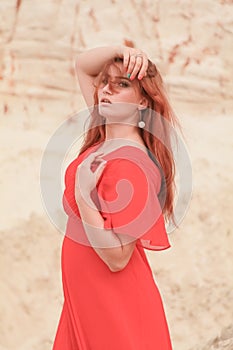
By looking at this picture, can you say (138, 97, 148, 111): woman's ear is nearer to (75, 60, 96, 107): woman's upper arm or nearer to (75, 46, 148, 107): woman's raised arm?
(75, 46, 148, 107): woman's raised arm

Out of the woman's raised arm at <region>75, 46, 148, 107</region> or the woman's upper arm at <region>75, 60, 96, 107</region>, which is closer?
the woman's raised arm at <region>75, 46, 148, 107</region>

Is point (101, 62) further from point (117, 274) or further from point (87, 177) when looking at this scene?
point (117, 274)

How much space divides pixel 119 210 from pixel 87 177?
0.29ft

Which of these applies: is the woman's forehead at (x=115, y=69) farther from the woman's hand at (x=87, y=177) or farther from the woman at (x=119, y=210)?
the woman's hand at (x=87, y=177)

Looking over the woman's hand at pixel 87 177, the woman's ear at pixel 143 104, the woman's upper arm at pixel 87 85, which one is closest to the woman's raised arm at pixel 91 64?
the woman's upper arm at pixel 87 85

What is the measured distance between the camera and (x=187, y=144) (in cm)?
397

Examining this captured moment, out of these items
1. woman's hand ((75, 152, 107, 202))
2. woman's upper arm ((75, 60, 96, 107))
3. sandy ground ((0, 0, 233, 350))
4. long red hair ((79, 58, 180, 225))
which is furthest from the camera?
sandy ground ((0, 0, 233, 350))

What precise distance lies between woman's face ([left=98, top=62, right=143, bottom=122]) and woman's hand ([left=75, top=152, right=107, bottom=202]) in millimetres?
115

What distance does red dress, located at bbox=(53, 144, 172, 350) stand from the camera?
1623 mm

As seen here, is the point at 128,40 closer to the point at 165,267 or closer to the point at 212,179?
the point at 212,179

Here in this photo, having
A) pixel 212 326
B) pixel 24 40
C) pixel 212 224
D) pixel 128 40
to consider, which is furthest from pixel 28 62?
pixel 212 326

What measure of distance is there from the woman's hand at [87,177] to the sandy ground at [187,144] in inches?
63.4

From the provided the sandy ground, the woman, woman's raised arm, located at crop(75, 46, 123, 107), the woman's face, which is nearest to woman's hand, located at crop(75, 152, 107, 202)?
the woman

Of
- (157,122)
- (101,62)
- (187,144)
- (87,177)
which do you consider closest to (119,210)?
(87,177)
